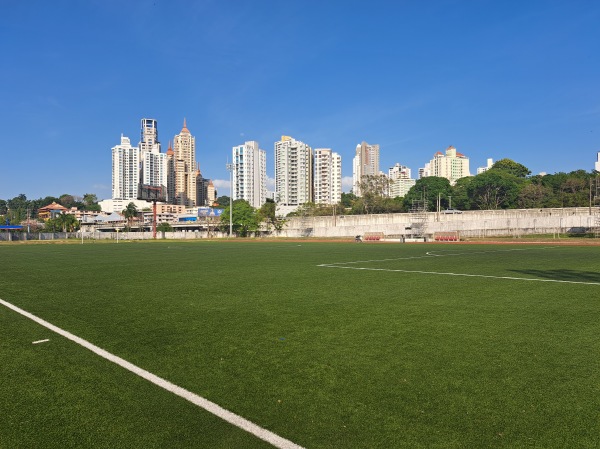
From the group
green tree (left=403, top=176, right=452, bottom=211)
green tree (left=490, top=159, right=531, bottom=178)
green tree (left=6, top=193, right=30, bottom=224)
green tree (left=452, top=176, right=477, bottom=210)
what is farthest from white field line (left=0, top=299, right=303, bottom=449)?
green tree (left=6, top=193, right=30, bottom=224)

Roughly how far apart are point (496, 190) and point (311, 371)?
299 ft

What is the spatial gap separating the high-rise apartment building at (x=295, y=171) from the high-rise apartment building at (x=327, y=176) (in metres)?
3.03

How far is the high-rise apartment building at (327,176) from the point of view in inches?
6688

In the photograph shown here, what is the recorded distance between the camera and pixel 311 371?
421cm

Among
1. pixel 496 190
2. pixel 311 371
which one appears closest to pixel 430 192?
pixel 496 190

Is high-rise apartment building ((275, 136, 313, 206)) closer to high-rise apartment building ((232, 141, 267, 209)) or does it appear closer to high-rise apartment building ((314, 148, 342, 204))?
high-rise apartment building ((314, 148, 342, 204))

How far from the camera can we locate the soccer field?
9.87 ft

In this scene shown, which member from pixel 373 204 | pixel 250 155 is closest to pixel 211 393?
pixel 373 204

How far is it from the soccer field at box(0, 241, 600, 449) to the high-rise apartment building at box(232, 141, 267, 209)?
175 m

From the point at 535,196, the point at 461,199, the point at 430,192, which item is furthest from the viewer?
the point at 430,192

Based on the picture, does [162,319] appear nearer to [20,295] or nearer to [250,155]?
[20,295]

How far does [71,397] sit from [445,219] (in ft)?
211

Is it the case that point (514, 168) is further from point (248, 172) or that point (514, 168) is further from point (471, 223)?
point (248, 172)

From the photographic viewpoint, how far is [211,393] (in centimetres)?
367
